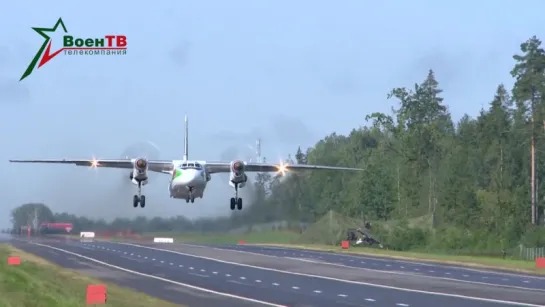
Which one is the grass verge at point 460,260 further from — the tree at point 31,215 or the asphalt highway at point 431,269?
the tree at point 31,215

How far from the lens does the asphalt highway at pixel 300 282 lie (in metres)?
33.5

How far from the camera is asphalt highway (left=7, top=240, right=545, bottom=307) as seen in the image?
110 feet

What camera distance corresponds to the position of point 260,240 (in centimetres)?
7206

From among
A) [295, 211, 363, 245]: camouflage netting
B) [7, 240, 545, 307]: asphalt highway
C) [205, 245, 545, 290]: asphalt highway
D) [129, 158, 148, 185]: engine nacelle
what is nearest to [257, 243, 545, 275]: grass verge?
[205, 245, 545, 290]: asphalt highway

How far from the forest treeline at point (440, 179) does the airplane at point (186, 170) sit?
37.7 ft

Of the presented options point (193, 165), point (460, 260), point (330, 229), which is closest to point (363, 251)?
point (330, 229)

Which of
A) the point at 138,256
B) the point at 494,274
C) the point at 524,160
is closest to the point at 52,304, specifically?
the point at 494,274

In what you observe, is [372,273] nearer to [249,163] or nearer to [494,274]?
[494,274]

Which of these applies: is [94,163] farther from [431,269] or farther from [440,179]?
[440,179]

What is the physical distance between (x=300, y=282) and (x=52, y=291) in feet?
38.7

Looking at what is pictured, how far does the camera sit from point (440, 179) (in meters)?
101

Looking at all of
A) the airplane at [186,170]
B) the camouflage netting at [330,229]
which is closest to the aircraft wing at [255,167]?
the airplane at [186,170]

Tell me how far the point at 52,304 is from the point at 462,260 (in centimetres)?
3474

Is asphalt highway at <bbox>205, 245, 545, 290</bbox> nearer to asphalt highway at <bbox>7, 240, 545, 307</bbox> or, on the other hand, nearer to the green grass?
asphalt highway at <bbox>7, 240, 545, 307</bbox>
